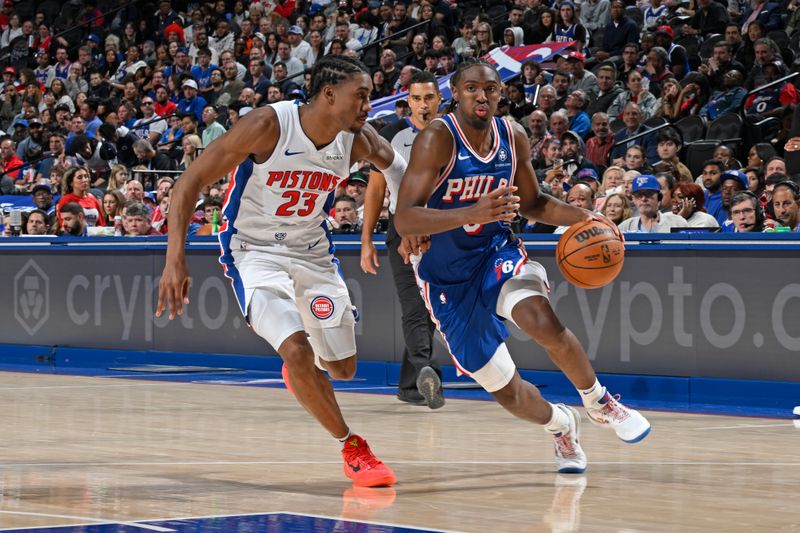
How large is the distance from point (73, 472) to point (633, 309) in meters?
5.35

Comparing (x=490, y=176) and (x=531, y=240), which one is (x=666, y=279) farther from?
(x=490, y=176)

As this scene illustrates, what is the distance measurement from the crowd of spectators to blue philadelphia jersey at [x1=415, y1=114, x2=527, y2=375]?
4721mm

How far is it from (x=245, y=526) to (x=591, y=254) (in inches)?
92.7

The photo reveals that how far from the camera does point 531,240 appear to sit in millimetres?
11383

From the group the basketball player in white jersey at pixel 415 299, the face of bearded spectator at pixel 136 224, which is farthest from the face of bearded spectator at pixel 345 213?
the basketball player in white jersey at pixel 415 299

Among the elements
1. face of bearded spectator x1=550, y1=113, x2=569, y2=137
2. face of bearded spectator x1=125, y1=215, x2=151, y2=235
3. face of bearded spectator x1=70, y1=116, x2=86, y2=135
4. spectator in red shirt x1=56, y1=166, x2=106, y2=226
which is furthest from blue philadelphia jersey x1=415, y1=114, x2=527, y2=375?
face of bearded spectator x1=70, y1=116, x2=86, y2=135

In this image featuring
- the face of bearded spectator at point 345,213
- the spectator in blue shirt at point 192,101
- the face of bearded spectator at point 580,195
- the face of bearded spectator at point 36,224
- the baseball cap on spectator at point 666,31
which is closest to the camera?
the face of bearded spectator at point 580,195

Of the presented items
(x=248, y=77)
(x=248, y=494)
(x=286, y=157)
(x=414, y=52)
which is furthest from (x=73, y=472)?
Result: (x=248, y=77)

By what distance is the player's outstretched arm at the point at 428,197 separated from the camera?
5953 millimetres

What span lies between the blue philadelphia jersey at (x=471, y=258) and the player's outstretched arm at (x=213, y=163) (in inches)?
34.4

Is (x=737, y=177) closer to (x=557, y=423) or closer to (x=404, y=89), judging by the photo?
(x=557, y=423)

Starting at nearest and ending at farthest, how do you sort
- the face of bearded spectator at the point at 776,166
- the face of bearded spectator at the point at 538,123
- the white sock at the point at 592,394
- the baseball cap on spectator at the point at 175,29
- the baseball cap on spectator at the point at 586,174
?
1. the white sock at the point at 592,394
2. the face of bearded spectator at the point at 776,166
3. the baseball cap on spectator at the point at 586,174
4. the face of bearded spectator at the point at 538,123
5. the baseball cap on spectator at the point at 175,29

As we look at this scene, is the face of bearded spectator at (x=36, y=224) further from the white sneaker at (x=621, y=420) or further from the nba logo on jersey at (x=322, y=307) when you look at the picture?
the white sneaker at (x=621, y=420)

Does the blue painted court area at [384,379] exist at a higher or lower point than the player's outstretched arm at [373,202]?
lower
